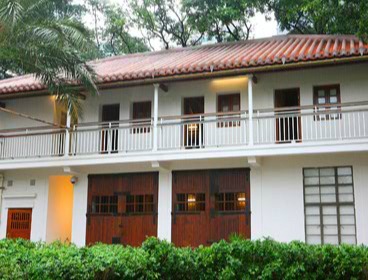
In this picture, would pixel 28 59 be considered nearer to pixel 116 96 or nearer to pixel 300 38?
pixel 116 96

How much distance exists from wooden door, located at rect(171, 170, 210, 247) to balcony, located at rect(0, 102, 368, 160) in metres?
1.01

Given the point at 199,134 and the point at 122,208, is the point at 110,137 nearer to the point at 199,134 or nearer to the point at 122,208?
the point at 122,208

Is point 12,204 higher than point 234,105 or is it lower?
lower

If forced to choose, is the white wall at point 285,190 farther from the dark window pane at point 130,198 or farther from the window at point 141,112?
the window at point 141,112

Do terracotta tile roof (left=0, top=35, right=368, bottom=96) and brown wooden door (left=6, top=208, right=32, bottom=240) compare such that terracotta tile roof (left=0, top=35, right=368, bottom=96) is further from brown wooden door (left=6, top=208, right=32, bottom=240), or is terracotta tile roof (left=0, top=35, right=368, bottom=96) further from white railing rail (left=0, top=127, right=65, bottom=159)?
brown wooden door (left=6, top=208, right=32, bottom=240)

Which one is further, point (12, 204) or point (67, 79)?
point (12, 204)

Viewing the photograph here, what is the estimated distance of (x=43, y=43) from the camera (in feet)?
44.9

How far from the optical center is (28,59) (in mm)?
13984

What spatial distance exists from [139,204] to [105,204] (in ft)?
4.19

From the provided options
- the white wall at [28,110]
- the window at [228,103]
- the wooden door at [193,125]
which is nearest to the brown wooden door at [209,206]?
the wooden door at [193,125]

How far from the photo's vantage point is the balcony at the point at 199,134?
584 inches

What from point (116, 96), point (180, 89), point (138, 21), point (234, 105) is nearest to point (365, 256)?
point (234, 105)

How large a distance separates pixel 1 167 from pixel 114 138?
4061 millimetres

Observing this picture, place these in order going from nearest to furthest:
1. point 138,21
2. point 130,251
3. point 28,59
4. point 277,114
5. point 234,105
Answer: point 130,251 < point 28,59 < point 277,114 < point 234,105 < point 138,21
